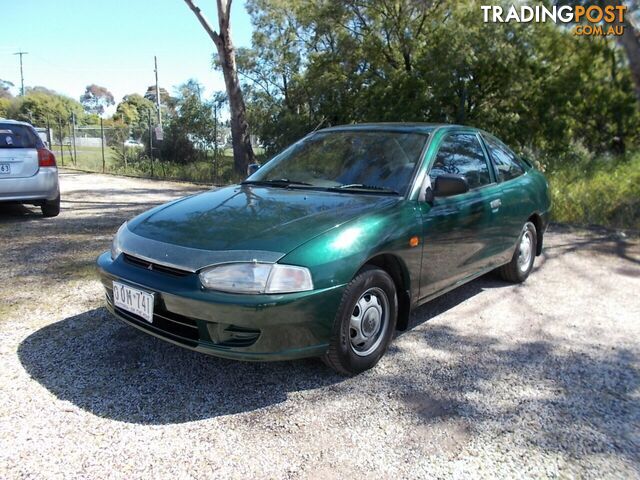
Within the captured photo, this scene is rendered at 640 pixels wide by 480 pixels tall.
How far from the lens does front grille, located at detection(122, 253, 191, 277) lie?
8.84ft

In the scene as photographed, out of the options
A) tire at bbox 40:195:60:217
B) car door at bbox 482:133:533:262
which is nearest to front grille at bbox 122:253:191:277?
car door at bbox 482:133:533:262

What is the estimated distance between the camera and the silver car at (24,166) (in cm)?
689

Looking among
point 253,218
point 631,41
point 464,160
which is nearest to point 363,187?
point 253,218

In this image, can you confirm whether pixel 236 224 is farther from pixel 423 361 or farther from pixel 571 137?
pixel 571 137

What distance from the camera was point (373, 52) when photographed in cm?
1709

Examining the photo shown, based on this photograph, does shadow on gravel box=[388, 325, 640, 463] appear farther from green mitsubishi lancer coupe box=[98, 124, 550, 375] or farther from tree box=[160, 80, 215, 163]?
tree box=[160, 80, 215, 163]

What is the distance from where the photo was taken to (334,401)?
274 cm

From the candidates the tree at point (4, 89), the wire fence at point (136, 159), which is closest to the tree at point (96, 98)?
the tree at point (4, 89)

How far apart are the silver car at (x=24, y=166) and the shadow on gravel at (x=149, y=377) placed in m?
4.30

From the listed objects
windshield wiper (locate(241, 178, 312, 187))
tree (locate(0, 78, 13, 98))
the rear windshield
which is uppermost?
tree (locate(0, 78, 13, 98))

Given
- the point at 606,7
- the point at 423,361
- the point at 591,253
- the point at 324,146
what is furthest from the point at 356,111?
the point at 423,361

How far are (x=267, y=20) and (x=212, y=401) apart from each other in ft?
90.5

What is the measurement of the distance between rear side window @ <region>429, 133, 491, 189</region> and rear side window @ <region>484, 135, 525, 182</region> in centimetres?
22

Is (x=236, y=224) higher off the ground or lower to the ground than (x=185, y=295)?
higher
